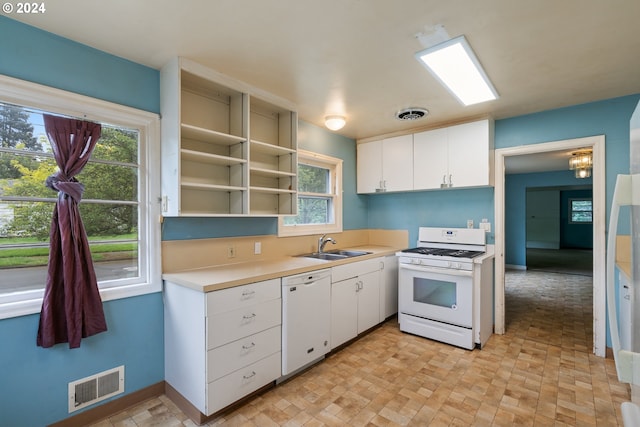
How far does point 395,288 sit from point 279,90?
2.66 m

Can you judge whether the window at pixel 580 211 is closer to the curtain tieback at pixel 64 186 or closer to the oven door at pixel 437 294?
the oven door at pixel 437 294

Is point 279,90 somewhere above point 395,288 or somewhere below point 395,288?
above

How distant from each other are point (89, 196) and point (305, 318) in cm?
179

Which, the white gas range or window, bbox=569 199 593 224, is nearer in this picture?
the white gas range

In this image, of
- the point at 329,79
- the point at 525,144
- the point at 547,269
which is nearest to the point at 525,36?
the point at 329,79

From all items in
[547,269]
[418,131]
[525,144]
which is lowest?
[547,269]

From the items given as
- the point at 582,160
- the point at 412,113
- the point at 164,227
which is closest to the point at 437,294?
the point at 412,113

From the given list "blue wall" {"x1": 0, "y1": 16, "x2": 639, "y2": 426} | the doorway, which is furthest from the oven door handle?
the doorway

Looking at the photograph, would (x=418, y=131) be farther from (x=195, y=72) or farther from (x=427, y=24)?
(x=195, y=72)

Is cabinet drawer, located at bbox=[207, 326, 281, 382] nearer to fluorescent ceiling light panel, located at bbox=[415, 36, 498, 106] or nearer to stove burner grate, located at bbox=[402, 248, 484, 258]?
stove burner grate, located at bbox=[402, 248, 484, 258]

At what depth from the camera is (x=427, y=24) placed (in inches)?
68.4

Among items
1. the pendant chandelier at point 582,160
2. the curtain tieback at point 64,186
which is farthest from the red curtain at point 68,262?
the pendant chandelier at point 582,160

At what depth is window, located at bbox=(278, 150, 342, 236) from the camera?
348cm

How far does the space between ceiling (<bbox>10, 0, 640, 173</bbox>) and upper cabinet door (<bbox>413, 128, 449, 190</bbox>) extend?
2.76ft
